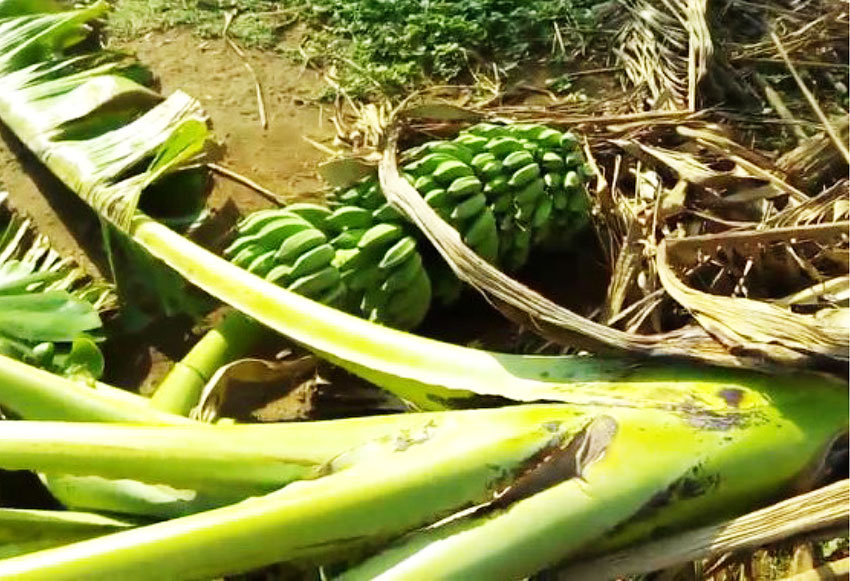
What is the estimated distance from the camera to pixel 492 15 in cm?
261

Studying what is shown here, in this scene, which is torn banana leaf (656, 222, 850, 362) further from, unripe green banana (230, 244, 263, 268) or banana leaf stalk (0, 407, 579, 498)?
unripe green banana (230, 244, 263, 268)

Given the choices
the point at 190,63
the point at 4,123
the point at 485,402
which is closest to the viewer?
the point at 485,402

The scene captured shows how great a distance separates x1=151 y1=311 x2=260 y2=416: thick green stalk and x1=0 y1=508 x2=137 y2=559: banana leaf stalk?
304 millimetres

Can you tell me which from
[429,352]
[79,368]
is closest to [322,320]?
[429,352]

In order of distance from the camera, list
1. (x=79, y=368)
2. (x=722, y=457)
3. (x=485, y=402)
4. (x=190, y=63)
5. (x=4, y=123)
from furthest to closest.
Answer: (x=190, y=63)
(x=4, y=123)
(x=79, y=368)
(x=485, y=402)
(x=722, y=457)

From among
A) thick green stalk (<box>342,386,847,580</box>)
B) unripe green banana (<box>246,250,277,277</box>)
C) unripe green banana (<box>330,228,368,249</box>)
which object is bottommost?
thick green stalk (<box>342,386,847,580</box>)

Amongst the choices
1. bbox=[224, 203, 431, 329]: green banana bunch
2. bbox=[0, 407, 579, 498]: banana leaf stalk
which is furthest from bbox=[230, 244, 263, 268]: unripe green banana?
bbox=[0, 407, 579, 498]: banana leaf stalk

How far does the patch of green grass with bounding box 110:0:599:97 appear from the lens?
2.53m

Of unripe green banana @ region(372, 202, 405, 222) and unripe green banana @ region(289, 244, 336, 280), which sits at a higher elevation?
unripe green banana @ region(372, 202, 405, 222)

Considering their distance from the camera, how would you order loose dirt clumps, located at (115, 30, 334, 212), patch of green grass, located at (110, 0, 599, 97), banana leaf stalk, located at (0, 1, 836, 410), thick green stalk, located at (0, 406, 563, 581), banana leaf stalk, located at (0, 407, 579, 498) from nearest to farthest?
thick green stalk, located at (0, 406, 563, 581)
banana leaf stalk, located at (0, 407, 579, 498)
banana leaf stalk, located at (0, 1, 836, 410)
loose dirt clumps, located at (115, 30, 334, 212)
patch of green grass, located at (110, 0, 599, 97)

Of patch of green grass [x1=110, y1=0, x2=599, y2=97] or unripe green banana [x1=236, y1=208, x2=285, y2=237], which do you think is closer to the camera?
unripe green banana [x1=236, y1=208, x2=285, y2=237]

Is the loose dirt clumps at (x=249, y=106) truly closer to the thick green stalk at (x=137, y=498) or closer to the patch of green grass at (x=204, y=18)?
the patch of green grass at (x=204, y=18)

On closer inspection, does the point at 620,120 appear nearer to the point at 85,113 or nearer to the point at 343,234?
the point at 343,234

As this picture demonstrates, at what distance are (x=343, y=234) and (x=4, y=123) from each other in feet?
3.05
